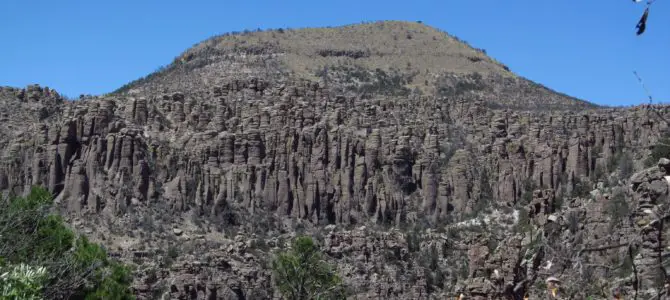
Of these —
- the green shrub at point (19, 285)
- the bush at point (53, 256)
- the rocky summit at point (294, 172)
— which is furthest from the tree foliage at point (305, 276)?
the green shrub at point (19, 285)

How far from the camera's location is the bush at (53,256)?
39.0 m

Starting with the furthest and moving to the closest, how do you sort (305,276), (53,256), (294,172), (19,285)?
1. (294,172)
2. (305,276)
3. (53,256)
4. (19,285)

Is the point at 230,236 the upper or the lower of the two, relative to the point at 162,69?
lower

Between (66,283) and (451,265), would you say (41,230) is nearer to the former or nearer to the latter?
(66,283)

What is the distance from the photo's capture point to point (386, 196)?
128 m

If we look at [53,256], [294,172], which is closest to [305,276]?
[53,256]

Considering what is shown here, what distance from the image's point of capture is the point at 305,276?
79.2 meters

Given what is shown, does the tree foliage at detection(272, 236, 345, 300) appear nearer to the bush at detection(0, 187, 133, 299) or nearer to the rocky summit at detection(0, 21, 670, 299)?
the rocky summit at detection(0, 21, 670, 299)

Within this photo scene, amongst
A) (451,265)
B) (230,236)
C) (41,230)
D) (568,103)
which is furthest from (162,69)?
(41,230)

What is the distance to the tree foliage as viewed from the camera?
77000 millimetres

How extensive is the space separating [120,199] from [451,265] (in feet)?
113

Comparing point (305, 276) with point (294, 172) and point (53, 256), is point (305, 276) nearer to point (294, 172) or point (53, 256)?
point (53, 256)

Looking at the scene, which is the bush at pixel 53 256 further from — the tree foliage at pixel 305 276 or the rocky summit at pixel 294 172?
the rocky summit at pixel 294 172

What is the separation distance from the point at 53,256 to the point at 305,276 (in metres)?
37.0
